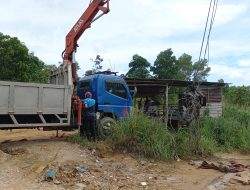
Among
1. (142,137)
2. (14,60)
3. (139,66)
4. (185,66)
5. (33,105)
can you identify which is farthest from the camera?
(185,66)

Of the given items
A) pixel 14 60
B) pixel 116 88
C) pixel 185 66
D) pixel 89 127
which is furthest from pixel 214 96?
pixel 185 66

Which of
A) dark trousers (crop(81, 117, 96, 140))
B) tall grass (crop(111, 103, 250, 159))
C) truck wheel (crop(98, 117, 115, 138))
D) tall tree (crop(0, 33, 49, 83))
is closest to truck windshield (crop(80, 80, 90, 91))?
dark trousers (crop(81, 117, 96, 140))

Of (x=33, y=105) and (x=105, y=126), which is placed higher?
(x=33, y=105)

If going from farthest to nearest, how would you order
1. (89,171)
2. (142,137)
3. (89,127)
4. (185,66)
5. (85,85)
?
(185,66) → (85,85) → (89,127) → (142,137) → (89,171)

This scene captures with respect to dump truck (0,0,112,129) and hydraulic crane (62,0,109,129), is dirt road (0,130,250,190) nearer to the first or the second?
dump truck (0,0,112,129)

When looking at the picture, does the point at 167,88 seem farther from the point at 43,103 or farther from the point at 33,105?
the point at 33,105

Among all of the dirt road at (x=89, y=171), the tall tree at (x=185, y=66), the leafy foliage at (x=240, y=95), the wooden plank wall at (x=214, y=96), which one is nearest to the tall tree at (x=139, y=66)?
the tall tree at (x=185, y=66)

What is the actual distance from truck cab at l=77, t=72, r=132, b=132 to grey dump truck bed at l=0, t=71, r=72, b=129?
4.32ft

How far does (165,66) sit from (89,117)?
20.5m

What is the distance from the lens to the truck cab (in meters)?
13.8

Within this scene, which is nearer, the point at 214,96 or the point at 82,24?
the point at 82,24

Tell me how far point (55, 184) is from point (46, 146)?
11.3 ft

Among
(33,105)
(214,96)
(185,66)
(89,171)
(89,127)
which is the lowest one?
(89,171)

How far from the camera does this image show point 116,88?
14273 millimetres
